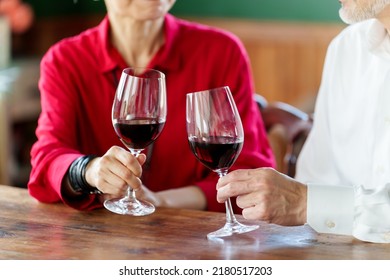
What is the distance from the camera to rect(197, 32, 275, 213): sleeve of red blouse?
2051mm

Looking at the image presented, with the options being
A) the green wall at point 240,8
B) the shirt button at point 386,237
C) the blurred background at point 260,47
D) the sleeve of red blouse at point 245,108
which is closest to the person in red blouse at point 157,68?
the sleeve of red blouse at point 245,108

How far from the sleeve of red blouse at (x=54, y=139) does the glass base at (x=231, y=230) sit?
13.0 inches

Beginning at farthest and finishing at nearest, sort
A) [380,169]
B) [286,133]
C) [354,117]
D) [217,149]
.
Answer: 1. [286,133]
2. [354,117]
3. [380,169]
4. [217,149]

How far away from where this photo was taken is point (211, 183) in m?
2.02

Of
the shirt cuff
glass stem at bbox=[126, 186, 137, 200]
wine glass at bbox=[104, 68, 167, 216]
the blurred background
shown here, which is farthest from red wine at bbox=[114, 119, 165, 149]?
the blurred background

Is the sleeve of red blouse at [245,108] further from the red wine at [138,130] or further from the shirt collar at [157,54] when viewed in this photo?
the red wine at [138,130]

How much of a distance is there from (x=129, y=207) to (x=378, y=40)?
75 centimetres

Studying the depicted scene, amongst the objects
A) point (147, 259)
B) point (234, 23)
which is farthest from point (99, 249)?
point (234, 23)

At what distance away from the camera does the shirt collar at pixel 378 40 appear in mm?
1891

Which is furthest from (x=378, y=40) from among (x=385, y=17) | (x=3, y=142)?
(x=3, y=142)

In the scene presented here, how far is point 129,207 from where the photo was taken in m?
1.65

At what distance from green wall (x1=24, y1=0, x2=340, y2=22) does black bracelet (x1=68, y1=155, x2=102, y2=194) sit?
3291mm

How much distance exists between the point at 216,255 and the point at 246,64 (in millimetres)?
894

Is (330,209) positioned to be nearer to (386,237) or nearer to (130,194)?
(386,237)
